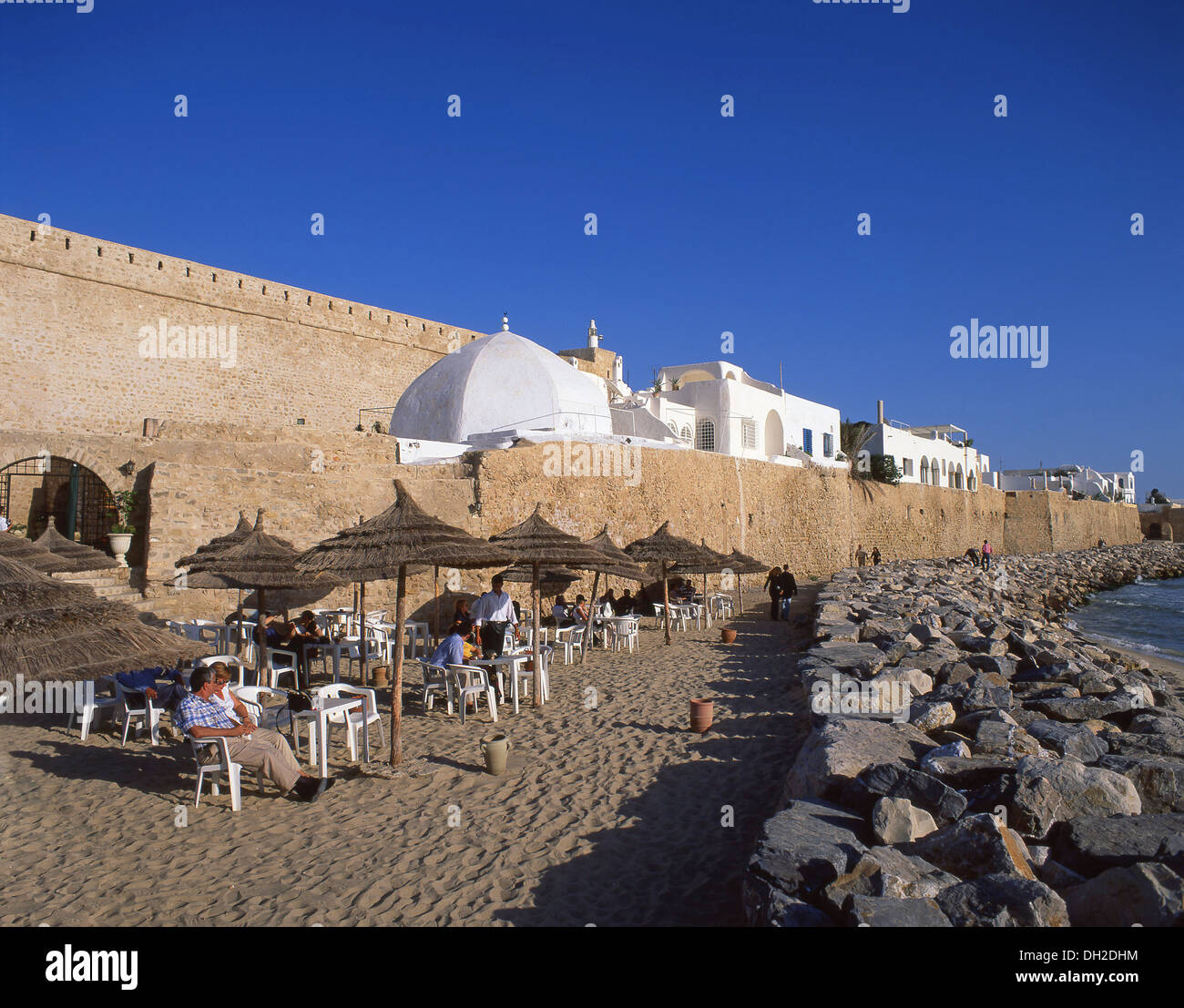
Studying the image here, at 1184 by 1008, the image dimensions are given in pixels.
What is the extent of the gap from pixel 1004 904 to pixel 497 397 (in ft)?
61.5

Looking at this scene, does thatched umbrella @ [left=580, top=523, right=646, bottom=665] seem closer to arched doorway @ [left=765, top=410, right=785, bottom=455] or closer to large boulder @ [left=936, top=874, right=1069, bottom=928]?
large boulder @ [left=936, top=874, right=1069, bottom=928]

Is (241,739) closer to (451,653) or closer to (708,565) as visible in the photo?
(451,653)

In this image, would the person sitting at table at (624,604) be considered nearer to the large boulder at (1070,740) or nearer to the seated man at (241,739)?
the large boulder at (1070,740)

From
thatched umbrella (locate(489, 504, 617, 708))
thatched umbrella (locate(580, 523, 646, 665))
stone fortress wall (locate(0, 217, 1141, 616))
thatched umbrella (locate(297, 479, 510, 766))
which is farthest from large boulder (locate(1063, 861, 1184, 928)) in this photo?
stone fortress wall (locate(0, 217, 1141, 616))

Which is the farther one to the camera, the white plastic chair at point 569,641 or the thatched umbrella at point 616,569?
the white plastic chair at point 569,641

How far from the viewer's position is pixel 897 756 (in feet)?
15.8

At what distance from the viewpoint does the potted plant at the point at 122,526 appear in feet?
37.8

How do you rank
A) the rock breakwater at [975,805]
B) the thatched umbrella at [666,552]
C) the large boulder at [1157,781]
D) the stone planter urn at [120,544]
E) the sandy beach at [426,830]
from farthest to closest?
1. the thatched umbrella at [666,552]
2. the stone planter urn at [120,544]
3. the large boulder at [1157,781]
4. the sandy beach at [426,830]
5. the rock breakwater at [975,805]

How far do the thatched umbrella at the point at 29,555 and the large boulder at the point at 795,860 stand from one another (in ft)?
24.5

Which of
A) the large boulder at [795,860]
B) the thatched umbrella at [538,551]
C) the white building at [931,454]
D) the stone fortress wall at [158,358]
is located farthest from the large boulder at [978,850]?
the white building at [931,454]
